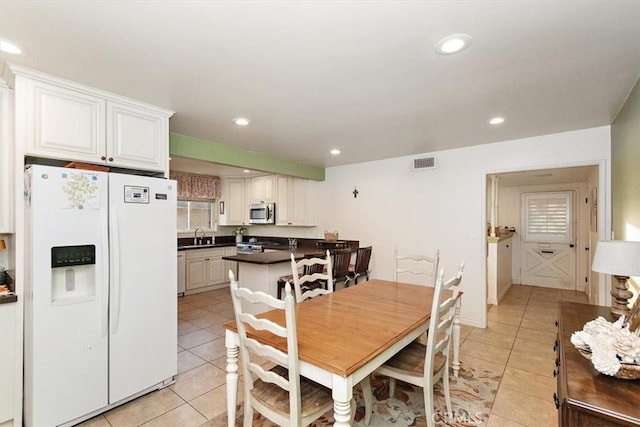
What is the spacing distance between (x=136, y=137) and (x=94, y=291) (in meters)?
1.20

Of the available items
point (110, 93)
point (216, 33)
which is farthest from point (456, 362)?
point (110, 93)

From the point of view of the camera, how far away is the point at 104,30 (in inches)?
57.4

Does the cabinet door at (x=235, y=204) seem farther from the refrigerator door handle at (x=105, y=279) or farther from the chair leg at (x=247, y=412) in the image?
the chair leg at (x=247, y=412)

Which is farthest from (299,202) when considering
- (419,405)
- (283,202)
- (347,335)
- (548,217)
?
(548,217)

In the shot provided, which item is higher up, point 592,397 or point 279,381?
point 592,397

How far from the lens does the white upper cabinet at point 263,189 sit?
582 cm

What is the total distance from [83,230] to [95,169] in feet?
1.60

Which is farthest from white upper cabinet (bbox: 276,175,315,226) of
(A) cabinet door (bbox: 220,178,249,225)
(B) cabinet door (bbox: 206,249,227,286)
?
(B) cabinet door (bbox: 206,249,227,286)

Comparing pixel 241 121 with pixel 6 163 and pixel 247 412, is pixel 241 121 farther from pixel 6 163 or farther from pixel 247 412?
pixel 247 412

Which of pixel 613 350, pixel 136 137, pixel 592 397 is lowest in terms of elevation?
pixel 592 397

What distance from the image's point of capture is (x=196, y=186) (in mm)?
5969

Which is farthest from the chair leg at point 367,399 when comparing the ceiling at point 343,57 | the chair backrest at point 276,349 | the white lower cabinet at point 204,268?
the white lower cabinet at point 204,268

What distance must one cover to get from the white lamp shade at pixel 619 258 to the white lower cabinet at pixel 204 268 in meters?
5.32

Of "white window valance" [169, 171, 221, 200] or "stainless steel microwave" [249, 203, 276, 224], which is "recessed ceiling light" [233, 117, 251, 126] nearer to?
"stainless steel microwave" [249, 203, 276, 224]
